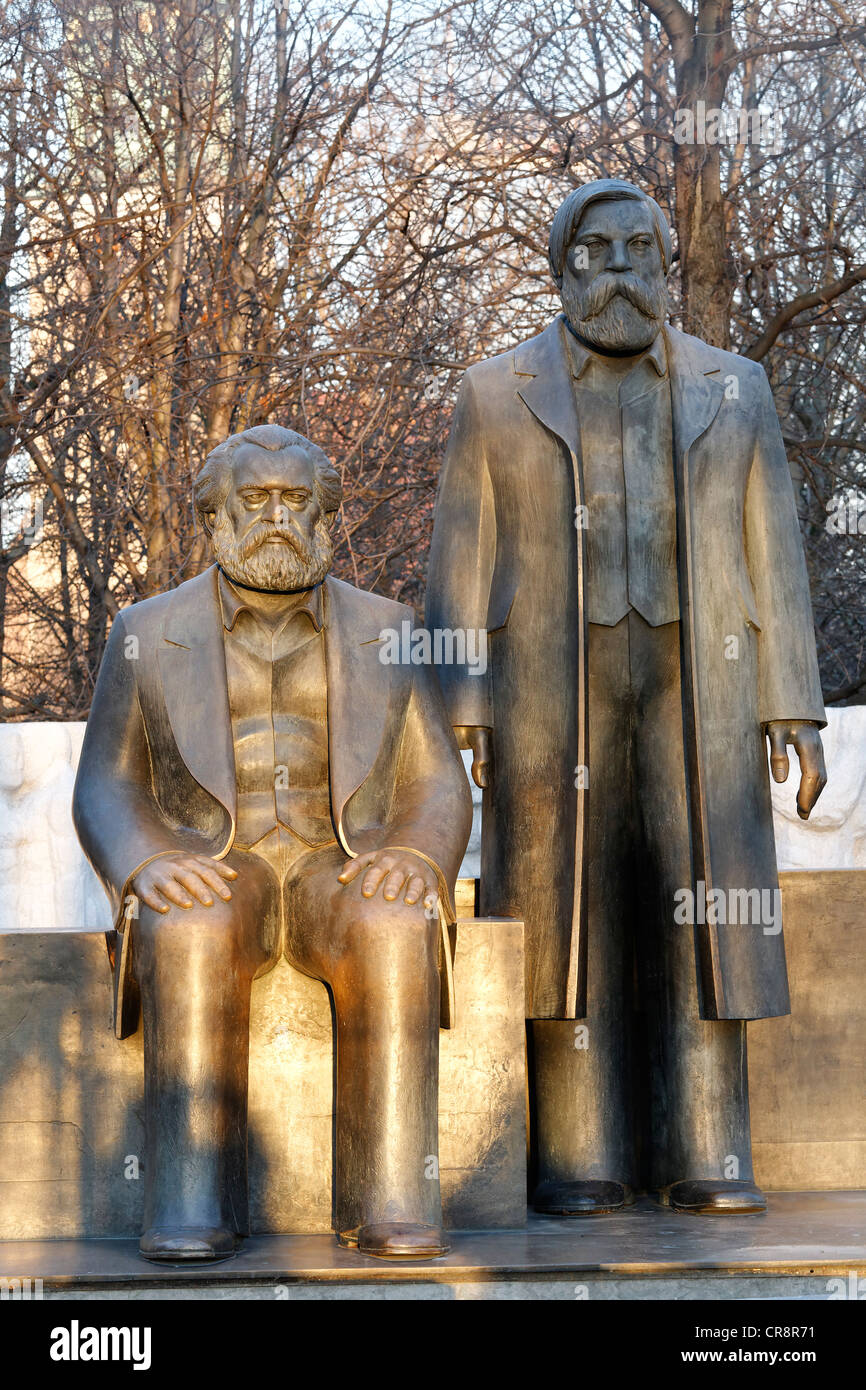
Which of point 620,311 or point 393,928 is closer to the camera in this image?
point 393,928

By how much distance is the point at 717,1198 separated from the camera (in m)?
4.76

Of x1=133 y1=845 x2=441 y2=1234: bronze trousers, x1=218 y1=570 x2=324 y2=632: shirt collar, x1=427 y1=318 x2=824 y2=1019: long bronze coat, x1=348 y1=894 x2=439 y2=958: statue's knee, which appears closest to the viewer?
x1=133 y1=845 x2=441 y2=1234: bronze trousers

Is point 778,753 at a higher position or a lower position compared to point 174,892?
higher

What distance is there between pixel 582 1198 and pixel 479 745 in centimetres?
117

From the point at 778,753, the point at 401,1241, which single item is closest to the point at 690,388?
the point at 778,753

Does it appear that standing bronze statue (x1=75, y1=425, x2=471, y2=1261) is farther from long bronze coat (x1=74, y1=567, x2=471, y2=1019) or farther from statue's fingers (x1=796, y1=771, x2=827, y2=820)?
statue's fingers (x1=796, y1=771, x2=827, y2=820)

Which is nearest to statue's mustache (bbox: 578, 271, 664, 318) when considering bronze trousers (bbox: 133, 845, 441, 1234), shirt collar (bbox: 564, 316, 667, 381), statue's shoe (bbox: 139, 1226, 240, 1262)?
shirt collar (bbox: 564, 316, 667, 381)

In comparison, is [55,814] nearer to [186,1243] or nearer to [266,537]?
[266,537]

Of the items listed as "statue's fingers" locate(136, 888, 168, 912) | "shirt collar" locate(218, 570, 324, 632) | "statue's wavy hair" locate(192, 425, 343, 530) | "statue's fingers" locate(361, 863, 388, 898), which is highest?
"statue's wavy hair" locate(192, 425, 343, 530)

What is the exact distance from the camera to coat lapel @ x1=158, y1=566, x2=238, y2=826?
14.9 ft

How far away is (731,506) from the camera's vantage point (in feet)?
16.5

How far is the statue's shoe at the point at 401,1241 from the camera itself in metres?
4.05

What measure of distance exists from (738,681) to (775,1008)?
2.75 ft

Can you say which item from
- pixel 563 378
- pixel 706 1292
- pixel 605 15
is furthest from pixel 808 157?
pixel 706 1292
